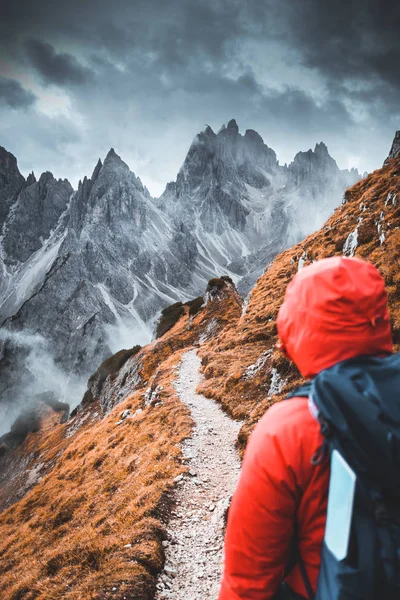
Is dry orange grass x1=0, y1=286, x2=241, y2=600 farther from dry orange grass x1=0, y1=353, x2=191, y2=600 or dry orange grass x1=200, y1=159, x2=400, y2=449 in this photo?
dry orange grass x1=200, y1=159, x2=400, y2=449

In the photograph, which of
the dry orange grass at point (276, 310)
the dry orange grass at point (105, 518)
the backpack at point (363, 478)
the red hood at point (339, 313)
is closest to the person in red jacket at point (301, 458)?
the red hood at point (339, 313)

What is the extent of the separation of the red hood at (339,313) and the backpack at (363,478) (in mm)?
225

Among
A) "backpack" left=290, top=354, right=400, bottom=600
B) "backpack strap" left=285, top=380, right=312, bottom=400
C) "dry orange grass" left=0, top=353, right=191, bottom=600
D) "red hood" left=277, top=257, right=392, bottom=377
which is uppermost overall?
"red hood" left=277, top=257, right=392, bottom=377

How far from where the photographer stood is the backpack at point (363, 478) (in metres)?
1.71

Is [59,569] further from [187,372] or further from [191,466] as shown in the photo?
[187,372]

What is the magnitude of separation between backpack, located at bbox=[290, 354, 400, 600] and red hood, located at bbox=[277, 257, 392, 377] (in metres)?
0.22

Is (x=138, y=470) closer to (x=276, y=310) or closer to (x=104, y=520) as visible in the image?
(x=104, y=520)

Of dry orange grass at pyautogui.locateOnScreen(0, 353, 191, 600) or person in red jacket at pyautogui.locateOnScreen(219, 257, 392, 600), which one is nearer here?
person in red jacket at pyautogui.locateOnScreen(219, 257, 392, 600)

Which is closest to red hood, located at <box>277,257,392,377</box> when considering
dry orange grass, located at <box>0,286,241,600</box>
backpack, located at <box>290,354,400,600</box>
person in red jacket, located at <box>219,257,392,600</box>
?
person in red jacket, located at <box>219,257,392,600</box>

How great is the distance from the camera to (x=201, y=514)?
8.48 meters

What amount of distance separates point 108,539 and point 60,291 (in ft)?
636

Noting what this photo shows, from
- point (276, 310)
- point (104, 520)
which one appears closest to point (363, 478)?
point (104, 520)

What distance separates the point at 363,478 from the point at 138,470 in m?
12.1

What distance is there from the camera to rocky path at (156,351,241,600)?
6.39 metres
